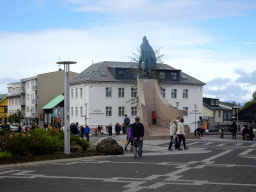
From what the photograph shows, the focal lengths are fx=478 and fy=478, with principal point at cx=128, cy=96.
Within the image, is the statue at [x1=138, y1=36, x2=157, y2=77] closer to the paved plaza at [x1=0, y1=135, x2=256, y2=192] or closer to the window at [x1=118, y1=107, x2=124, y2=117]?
the paved plaza at [x1=0, y1=135, x2=256, y2=192]

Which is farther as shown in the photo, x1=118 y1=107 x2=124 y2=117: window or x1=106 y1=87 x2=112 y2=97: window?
x1=118 y1=107 x2=124 y2=117: window

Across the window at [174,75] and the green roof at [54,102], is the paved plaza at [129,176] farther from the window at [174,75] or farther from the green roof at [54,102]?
the green roof at [54,102]

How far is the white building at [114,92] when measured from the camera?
73.5m

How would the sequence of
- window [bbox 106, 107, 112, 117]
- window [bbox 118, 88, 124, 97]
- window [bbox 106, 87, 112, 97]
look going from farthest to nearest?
1. window [bbox 118, 88, 124, 97]
2. window [bbox 106, 87, 112, 97]
3. window [bbox 106, 107, 112, 117]

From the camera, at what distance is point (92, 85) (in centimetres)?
7394

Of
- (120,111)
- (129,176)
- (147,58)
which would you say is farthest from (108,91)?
(129,176)

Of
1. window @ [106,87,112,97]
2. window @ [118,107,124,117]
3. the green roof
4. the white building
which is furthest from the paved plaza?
the green roof

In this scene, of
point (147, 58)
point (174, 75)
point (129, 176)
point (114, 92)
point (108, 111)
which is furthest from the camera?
point (174, 75)

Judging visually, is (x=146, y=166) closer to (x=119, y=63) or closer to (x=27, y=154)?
(x=27, y=154)

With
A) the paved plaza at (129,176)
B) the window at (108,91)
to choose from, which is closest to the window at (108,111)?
the window at (108,91)

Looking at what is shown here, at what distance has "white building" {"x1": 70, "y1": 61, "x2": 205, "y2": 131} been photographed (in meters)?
73.5

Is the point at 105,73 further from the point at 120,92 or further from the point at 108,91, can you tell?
the point at 120,92

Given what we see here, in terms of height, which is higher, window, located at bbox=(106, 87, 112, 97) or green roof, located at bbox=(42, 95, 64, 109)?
window, located at bbox=(106, 87, 112, 97)

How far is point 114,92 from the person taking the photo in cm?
7612
